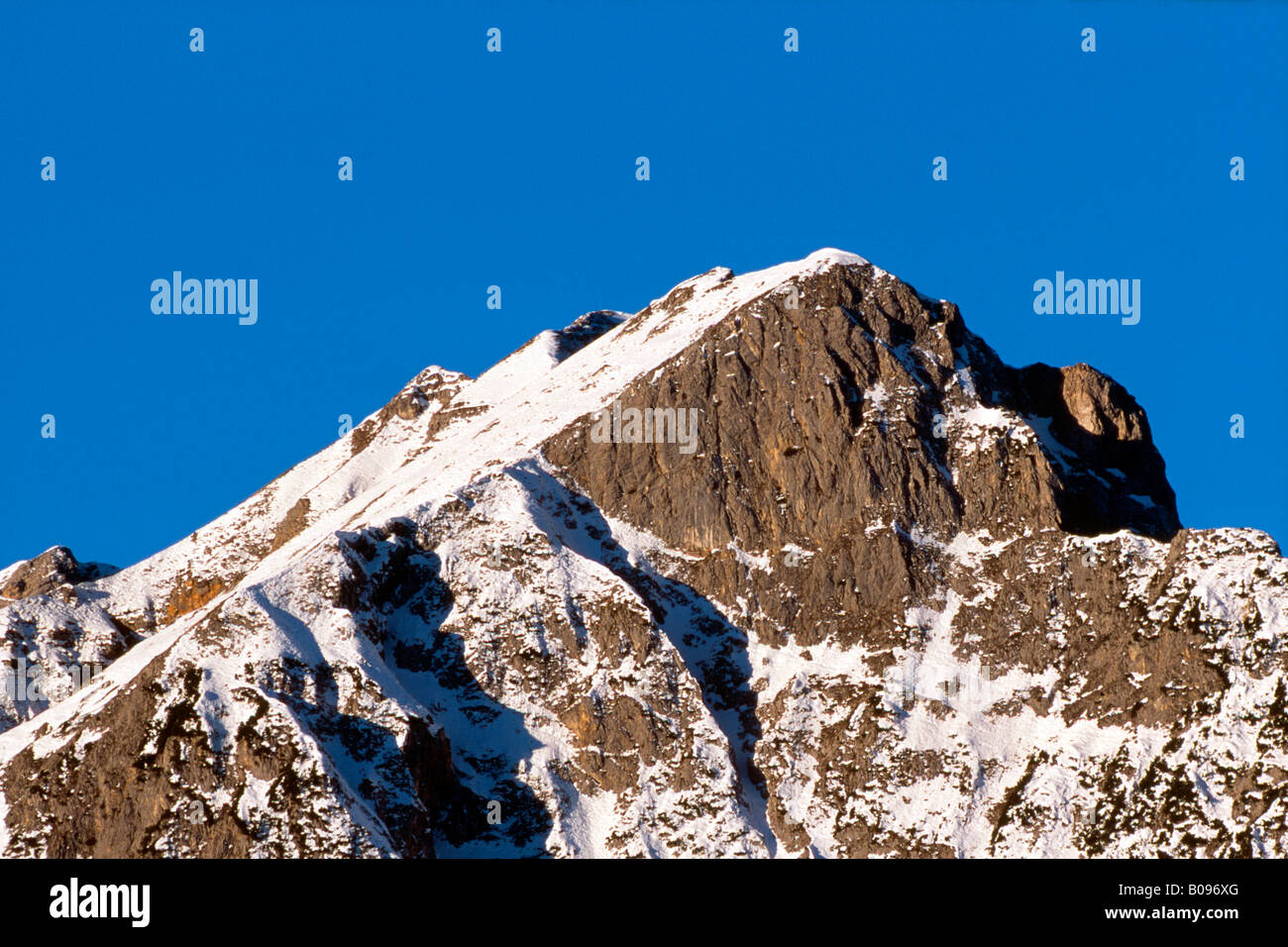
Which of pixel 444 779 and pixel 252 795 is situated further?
pixel 444 779

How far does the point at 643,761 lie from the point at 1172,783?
4295 cm

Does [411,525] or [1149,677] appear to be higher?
[411,525]

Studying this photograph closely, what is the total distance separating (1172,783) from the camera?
549 feet

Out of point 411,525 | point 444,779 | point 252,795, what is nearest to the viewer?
point 252,795

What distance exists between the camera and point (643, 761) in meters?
177
